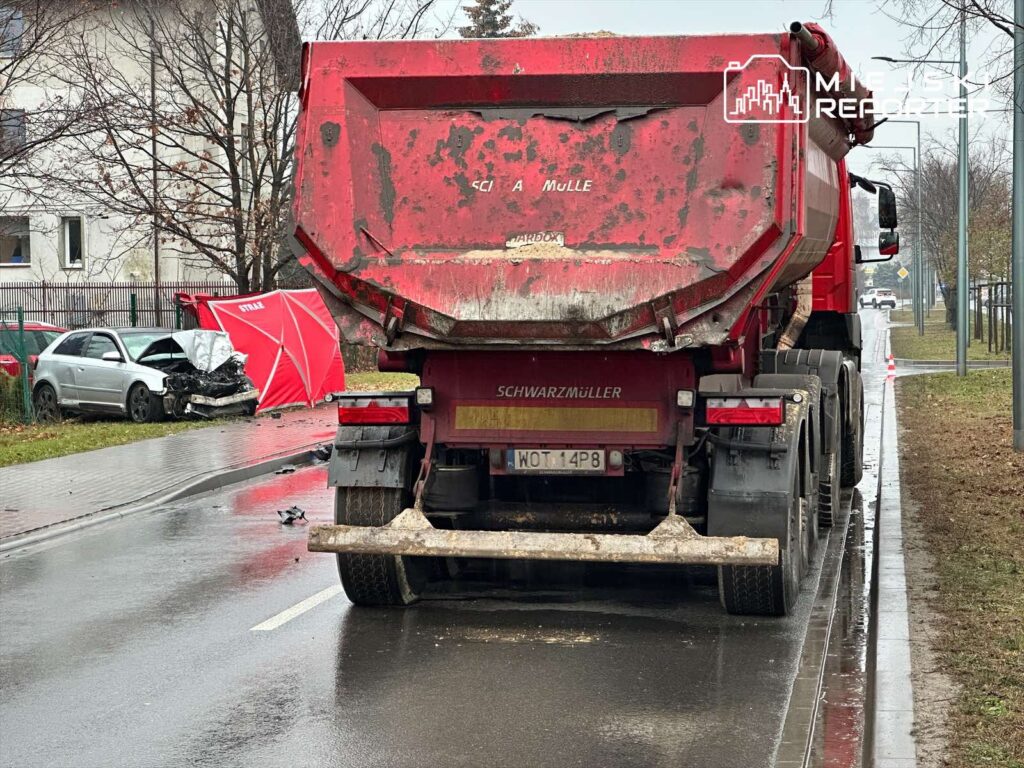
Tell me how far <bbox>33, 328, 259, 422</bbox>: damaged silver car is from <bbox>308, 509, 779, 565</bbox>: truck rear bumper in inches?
611

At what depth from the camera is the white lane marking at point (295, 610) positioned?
28.9 feet

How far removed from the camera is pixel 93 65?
3391 centimetres

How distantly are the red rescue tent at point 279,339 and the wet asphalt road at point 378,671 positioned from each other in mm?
14208

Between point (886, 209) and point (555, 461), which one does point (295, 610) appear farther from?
point (886, 209)

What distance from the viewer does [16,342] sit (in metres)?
25.6

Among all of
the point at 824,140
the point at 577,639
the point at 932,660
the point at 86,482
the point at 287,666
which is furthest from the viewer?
the point at 86,482

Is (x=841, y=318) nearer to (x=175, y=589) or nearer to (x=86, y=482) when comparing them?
(x=175, y=589)

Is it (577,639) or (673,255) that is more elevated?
(673,255)

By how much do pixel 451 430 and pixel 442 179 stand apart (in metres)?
1.44

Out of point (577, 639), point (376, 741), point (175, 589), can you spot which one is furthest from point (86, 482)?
point (376, 741)

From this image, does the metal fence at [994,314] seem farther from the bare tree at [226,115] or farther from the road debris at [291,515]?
the road debris at [291,515]

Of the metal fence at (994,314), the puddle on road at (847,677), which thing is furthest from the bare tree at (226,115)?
the puddle on road at (847,677)

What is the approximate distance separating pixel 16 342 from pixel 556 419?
1916cm

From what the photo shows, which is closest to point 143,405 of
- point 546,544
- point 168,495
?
point 168,495
